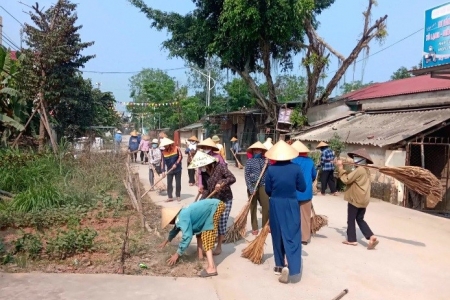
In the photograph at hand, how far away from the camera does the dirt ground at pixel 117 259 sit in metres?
4.98

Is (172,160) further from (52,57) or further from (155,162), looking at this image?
(52,57)

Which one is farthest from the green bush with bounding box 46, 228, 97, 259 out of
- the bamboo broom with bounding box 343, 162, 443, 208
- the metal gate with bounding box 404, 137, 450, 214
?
the metal gate with bounding box 404, 137, 450, 214

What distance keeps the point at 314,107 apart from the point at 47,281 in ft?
54.0

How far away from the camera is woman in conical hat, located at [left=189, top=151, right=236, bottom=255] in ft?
18.4

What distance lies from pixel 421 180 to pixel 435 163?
25.5ft

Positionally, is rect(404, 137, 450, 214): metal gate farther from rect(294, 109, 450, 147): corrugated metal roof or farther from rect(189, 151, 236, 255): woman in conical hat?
rect(189, 151, 236, 255): woman in conical hat

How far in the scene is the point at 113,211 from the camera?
320 inches

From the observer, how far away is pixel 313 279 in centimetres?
504

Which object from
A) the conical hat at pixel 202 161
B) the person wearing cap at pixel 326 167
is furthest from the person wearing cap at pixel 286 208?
the person wearing cap at pixel 326 167

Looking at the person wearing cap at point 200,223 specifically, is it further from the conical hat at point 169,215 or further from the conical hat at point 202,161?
the conical hat at point 202,161

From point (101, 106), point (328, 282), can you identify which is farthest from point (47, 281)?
point (101, 106)

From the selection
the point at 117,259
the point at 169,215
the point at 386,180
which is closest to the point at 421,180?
the point at 169,215

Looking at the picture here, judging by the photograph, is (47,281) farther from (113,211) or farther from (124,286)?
(113,211)

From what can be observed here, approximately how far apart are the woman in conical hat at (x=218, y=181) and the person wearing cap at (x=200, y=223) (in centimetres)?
34
